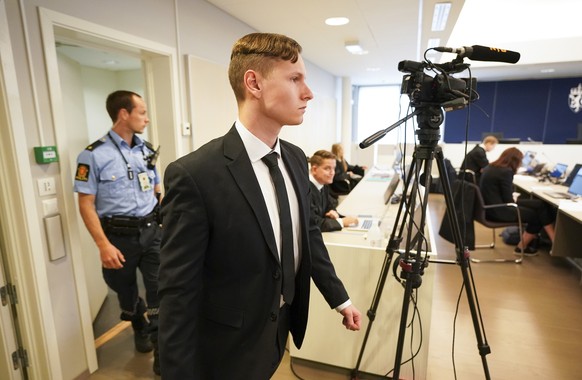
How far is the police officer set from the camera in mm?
1846

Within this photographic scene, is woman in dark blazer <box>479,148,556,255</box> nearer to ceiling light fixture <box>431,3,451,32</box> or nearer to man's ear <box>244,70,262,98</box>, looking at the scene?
ceiling light fixture <box>431,3,451,32</box>

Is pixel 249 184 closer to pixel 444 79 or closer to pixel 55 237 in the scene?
pixel 444 79

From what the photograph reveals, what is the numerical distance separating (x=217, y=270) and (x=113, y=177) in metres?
1.33

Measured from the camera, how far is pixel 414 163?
Answer: 4.66 ft

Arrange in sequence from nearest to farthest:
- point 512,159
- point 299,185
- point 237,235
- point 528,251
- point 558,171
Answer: point 237,235 → point 299,185 → point 512,159 → point 528,251 → point 558,171

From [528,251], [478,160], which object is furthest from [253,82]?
[478,160]

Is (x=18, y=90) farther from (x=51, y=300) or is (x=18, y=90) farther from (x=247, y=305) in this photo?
(x=247, y=305)

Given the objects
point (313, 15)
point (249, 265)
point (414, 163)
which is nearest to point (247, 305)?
point (249, 265)

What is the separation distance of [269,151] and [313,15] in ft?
9.22

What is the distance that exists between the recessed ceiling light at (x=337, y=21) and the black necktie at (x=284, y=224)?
2940mm

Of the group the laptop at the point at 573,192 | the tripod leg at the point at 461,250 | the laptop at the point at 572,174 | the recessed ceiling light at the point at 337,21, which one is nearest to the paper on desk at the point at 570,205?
the laptop at the point at 573,192

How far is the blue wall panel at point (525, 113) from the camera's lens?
8609mm

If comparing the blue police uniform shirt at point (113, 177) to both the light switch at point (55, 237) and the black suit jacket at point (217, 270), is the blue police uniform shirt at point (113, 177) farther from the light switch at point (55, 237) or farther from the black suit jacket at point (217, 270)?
the black suit jacket at point (217, 270)

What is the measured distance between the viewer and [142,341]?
2.21 metres
